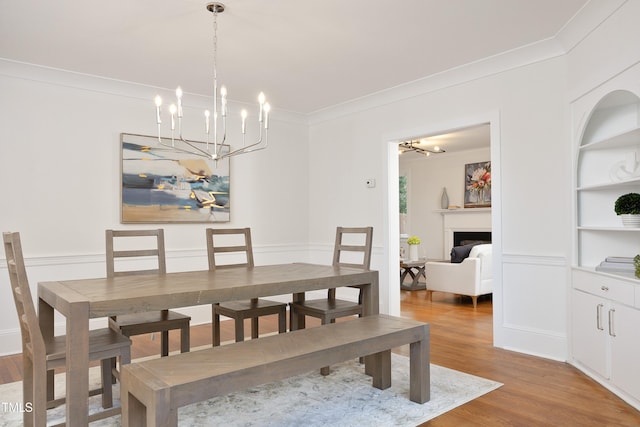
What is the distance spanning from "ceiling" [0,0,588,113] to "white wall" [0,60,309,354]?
27 centimetres

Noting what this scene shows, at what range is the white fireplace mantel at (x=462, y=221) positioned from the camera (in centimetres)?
852

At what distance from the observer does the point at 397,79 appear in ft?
14.9

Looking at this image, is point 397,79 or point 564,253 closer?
point 564,253

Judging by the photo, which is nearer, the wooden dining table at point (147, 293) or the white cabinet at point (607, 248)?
the wooden dining table at point (147, 293)

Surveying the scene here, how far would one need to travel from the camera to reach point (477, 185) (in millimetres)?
8656

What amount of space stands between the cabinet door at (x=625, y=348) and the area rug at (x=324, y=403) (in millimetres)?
720

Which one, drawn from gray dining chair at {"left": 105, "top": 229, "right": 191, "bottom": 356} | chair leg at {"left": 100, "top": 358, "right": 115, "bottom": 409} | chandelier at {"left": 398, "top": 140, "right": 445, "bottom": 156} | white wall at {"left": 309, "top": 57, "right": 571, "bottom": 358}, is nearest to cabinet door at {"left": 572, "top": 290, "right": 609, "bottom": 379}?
white wall at {"left": 309, "top": 57, "right": 571, "bottom": 358}

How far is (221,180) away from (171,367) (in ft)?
11.2

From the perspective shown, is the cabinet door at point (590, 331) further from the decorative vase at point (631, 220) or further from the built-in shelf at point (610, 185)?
the built-in shelf at point (610, 185)

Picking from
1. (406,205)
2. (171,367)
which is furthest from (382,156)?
(406,205)

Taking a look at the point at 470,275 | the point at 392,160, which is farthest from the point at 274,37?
the point at 470,275

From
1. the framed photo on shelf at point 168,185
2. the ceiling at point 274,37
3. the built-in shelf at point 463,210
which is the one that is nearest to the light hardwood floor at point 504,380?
the framed photo on shelf at point 168,185

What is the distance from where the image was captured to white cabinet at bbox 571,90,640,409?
270 centimetres

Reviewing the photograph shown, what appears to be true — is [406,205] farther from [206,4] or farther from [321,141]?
[206,4]
